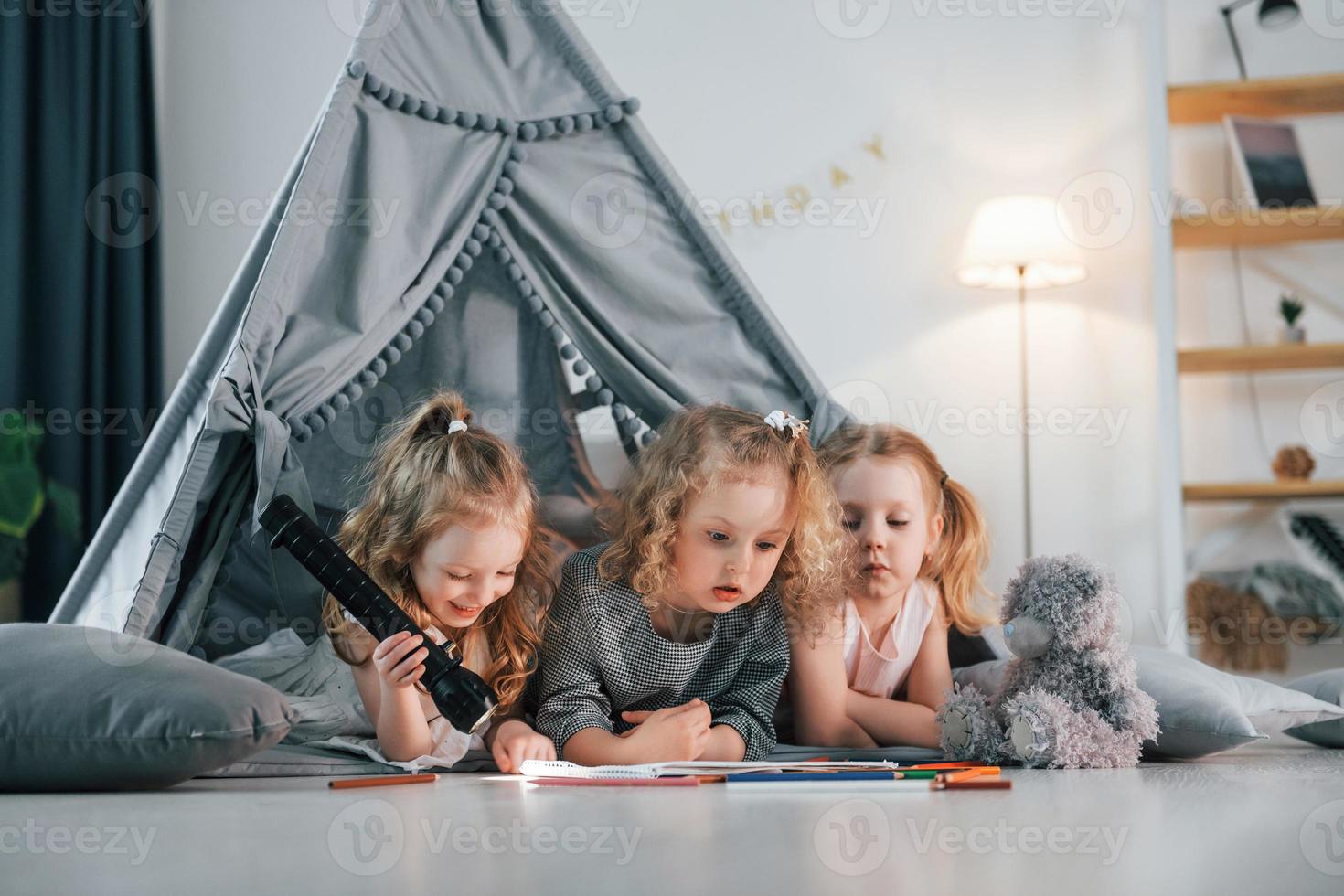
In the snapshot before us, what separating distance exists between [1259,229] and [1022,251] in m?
0.56

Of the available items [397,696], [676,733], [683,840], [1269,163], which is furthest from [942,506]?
[1269,163]

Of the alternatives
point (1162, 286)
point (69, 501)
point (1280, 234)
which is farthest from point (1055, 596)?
point (69, 501)

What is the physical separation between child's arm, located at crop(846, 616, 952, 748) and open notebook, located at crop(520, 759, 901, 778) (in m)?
0.25

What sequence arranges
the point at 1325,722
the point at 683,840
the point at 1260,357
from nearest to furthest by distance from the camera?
the point at 683,840 < the point at 1325,722 < the point at 1260,357

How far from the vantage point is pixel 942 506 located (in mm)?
1588

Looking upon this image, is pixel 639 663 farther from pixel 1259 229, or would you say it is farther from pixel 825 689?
pixel 1259 229

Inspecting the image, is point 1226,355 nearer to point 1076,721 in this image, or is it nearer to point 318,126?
point 1076,721

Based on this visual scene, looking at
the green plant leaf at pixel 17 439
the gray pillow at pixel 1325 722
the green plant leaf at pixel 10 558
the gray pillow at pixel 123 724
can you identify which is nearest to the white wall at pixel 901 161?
the green plant leaf at pixel 17 439

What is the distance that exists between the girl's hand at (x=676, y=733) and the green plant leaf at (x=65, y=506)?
175 centimetres

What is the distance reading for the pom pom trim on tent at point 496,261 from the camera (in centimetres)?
152

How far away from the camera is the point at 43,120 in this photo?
8.30 feet

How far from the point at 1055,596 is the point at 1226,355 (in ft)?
5.39

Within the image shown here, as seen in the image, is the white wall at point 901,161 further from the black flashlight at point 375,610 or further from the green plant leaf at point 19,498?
the black flashlight at point 375,610

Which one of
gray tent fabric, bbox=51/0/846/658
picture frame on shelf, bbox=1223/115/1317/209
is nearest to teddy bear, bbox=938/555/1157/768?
gray tent fabric, bbox=51/0/846/658
